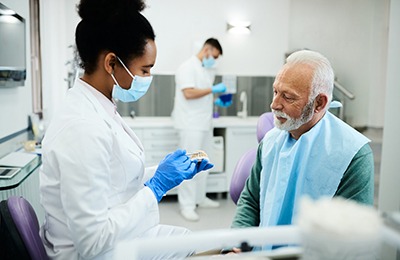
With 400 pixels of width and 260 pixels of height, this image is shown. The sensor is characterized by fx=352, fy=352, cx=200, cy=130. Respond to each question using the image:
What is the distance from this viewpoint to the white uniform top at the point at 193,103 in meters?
3.26

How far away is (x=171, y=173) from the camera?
1271mm

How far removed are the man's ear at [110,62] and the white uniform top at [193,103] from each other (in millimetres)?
2077

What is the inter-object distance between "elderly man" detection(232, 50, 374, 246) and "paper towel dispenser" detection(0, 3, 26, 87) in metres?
1.75

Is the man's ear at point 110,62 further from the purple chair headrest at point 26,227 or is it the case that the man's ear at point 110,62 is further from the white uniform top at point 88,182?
the purple chair headrest at point 26,227

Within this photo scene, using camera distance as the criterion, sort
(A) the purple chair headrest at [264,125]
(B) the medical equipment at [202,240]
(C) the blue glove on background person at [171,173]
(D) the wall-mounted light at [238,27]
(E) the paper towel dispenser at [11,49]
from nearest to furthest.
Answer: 1. (B) the medical equipment at [202,240]
2. (C) the blue glove on background person at [171,173]
3. (A) the purple chair headrest at [264,125]
4. (E) the paper towel dispenser at [11,49]
5. (D) the wall-mounted light at [238,27]

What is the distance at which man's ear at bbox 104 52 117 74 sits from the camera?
3.76ft

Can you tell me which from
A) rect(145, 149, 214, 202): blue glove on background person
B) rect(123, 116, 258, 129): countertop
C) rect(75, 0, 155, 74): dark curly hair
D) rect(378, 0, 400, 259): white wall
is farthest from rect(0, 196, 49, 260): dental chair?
rect(123, 116, 258, 129): countertop

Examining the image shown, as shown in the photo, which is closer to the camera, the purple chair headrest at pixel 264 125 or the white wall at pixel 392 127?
the white wall at pixel 392 127

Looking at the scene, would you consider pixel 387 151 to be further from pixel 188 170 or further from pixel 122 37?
pixel 122 37

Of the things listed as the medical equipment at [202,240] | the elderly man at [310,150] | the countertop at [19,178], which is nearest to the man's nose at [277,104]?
the elderly man at [310,150]

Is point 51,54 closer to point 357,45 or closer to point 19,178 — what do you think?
point 19,178

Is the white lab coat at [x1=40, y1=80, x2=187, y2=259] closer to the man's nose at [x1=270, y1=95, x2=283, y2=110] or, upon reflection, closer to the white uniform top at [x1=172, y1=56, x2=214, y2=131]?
the man's nose at [x1=270, y1=95, x2=283, y2=110]

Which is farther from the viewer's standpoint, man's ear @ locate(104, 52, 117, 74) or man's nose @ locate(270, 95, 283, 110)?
man's nose @ locate(270, 95, 283, 110)

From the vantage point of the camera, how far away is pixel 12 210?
0.99 m
